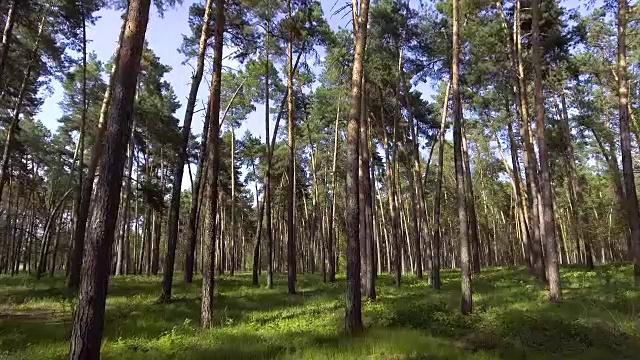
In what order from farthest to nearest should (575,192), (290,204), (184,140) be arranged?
1. (575,192)
2. (290,204)
3. (184,140)

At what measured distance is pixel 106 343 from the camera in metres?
8.52

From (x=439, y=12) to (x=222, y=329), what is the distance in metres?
17.4

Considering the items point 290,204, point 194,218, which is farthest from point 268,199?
point 194,218

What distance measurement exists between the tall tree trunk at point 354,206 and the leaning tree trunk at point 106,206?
549 cm

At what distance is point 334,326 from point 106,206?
6.37 metres

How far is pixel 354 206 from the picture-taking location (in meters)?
10.4

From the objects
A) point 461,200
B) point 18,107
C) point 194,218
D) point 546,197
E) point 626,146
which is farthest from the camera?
point 18,107

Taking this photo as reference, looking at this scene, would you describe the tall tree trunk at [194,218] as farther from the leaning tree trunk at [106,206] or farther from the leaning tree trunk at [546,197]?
the leaning tree trunk at [546,197]

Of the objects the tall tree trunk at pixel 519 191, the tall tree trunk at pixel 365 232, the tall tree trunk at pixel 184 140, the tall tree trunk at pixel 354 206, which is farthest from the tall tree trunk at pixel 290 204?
the tall tree trunk at pixel 519 191

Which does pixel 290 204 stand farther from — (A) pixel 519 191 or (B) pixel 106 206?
(A) pixel 519 191

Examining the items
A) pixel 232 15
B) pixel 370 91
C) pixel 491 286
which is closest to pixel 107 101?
pixel 232 15

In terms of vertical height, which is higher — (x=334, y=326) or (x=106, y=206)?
(x=106, y=206)

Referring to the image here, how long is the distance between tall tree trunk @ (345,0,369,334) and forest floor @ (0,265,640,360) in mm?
522

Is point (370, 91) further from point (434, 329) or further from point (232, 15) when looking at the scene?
point (434, 329)
